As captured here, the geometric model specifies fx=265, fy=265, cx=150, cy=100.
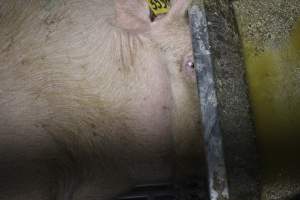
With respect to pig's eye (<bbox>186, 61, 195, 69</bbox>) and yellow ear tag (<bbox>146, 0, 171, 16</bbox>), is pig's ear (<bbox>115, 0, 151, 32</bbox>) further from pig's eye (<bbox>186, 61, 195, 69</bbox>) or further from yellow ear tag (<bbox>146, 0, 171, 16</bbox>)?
pig's eye (<bbox>186, 61, 195, 69</bbox>)

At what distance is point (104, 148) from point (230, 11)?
2.43ft

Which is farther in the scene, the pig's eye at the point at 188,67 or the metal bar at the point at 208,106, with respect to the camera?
the pig's eye at the point at 188,67

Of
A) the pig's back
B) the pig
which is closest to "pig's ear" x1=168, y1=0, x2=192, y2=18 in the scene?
the pig

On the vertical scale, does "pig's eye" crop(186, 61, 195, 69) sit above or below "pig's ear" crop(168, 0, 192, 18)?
below

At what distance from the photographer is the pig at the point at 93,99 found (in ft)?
3.17

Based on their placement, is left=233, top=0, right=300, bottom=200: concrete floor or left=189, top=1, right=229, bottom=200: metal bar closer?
left=189, top=1, right=229, bottom=200: metal bar

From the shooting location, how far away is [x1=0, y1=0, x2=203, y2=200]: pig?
3.17 feet

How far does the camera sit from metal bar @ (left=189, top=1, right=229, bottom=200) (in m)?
0.90

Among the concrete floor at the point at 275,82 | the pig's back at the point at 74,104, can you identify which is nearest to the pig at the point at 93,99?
the pig's back at the point at 74,104

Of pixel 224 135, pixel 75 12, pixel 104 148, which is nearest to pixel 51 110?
pixel 104 148

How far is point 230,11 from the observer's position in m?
1.08

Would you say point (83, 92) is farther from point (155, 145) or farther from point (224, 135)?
point (224, 135)

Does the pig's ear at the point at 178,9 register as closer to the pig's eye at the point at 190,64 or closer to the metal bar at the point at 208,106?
the metal bar at the point at 208,106

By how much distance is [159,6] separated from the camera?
1.02 m
